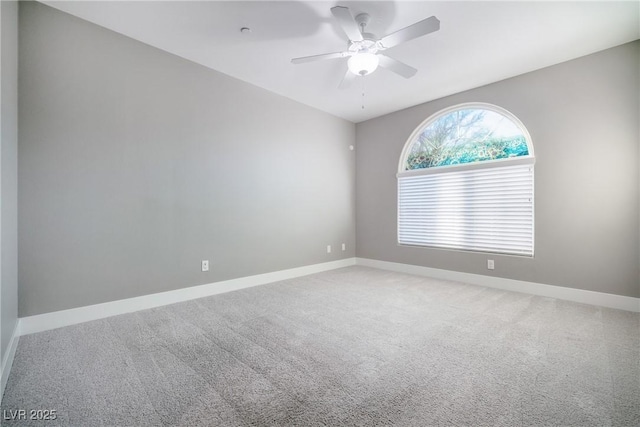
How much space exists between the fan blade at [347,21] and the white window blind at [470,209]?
260 cm

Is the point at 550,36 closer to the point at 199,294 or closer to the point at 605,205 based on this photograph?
the point at 605,205

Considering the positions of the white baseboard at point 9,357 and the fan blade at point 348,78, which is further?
the fan blade at point 348,78

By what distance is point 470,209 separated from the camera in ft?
12.7

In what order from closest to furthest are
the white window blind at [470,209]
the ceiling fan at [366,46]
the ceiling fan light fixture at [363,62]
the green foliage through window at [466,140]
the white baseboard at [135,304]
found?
the ceiling fan at [366,46] → the white baseboard at [135,304] → the ceiling fan light fixture at [363,62] → the white window blind at [470,209] → the green foliage through window at [466,140]

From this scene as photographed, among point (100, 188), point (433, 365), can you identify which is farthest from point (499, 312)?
point (100, 188)

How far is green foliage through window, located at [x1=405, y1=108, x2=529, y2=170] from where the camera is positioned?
3.55 m

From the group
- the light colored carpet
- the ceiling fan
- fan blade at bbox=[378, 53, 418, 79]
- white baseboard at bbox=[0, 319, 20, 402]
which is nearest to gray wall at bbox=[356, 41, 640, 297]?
the light colored carpet

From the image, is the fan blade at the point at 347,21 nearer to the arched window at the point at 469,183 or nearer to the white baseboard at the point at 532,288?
the arched window at the point at 469,183

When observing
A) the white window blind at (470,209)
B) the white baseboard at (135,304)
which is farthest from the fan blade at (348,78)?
the white baseboard at (135,304)

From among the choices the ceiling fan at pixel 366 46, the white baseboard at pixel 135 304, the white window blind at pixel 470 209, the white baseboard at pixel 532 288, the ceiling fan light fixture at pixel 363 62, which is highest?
the ceiling fan at pixel 366 46

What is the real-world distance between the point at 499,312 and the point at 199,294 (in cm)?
333

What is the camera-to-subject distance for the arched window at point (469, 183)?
11.3 ft

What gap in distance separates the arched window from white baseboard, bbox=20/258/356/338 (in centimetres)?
237

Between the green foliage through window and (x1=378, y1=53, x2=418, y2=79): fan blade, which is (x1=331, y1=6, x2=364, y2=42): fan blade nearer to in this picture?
(x1=378, y1=53, x2=418, y2=79): fan blade
